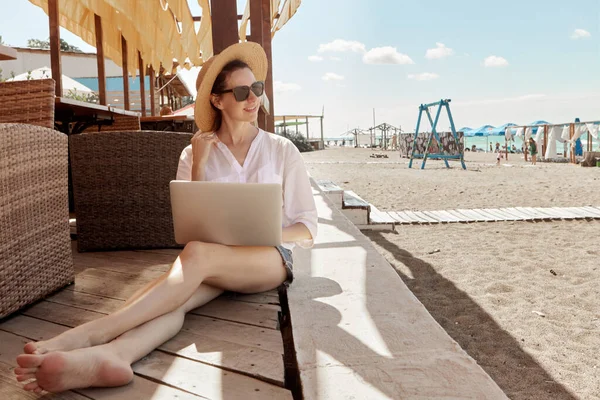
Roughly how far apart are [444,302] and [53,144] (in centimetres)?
223

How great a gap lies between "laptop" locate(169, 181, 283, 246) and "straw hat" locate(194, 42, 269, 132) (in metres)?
0.43

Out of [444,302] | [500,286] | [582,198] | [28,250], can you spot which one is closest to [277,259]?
[28,250]

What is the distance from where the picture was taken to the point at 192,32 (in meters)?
4.48

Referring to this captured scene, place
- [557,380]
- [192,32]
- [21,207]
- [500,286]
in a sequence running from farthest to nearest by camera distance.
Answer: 1. [192,32]
2. [500,286]
3. [557,380]
4. [21,207]

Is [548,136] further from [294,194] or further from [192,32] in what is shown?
[294,194]

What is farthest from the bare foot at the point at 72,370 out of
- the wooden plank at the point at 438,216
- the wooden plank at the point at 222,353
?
the wooden plank at the point at 438,216

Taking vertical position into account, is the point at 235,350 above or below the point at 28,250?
below

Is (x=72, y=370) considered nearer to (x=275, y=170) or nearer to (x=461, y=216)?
(x=275, y=170)

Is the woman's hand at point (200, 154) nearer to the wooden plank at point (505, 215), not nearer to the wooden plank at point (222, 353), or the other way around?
the wooden plank at point (222, 353)

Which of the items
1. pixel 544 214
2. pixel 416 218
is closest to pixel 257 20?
pixel 416 218

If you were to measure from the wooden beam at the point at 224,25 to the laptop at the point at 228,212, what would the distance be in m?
1.35

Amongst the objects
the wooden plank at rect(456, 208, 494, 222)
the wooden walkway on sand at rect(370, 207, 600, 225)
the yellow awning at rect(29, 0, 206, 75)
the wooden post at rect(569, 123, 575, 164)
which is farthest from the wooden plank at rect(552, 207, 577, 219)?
the wooden post at rect(569, 123, 575, 164)

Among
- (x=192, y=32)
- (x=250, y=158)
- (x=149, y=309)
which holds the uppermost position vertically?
(x=192, y=32)

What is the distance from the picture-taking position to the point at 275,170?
1872 millimetres
